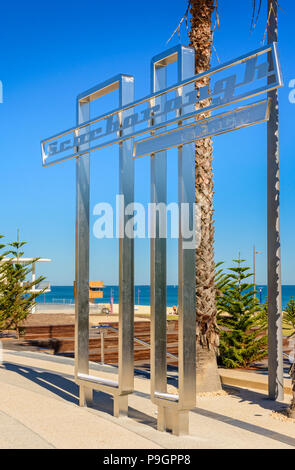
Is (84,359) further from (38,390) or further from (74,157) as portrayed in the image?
(74,157)

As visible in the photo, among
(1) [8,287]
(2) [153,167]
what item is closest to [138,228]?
(2) [153,167]

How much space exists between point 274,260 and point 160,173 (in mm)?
2661

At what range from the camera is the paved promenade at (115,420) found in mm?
5215

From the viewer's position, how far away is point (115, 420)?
6.09 metres

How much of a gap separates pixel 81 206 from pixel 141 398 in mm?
2537

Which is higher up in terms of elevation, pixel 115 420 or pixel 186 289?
pixel 186 289

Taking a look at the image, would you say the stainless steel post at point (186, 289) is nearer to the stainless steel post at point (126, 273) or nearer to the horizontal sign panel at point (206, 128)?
the horizontal sign panel at point (206, 128)

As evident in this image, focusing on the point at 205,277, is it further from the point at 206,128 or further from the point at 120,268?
the point at 206,128

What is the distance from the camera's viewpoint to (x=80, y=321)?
6.96m

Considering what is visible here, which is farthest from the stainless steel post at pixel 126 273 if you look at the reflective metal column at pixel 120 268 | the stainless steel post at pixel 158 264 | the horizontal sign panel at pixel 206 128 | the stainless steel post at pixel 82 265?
the stainless steel post at pixel 82 265

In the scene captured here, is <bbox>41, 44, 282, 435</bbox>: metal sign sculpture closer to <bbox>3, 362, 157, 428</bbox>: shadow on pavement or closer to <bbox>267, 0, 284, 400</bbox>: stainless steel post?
<bbox>3, 362, 157, 428</bbox>: shadow on pavement

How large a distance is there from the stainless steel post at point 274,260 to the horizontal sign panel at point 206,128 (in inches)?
103

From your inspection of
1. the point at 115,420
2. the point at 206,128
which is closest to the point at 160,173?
the point at 206,128

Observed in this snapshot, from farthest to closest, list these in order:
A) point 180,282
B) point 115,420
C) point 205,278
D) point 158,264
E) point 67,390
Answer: point 205,278, point 67,390, point 115,420, point 158,264, point 180,282
